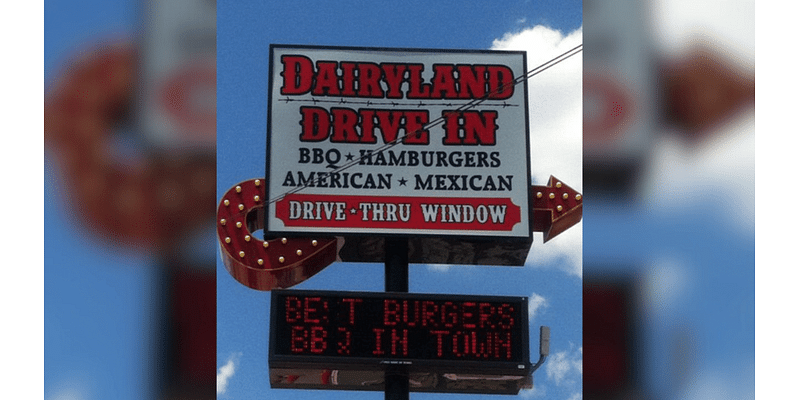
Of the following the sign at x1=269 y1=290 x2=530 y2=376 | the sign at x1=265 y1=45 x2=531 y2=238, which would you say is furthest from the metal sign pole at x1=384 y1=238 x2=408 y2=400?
the sign at x1=269 y1=290 x2=530 y2=376

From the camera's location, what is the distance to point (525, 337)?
11.4m

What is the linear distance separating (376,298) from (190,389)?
1.92 metres

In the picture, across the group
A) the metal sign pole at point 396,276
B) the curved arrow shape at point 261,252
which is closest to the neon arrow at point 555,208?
the metal sign pole at point 396,276

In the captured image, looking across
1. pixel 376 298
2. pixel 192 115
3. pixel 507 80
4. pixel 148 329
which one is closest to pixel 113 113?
pixel 192 115

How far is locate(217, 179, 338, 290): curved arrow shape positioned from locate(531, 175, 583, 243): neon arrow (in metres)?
2.28

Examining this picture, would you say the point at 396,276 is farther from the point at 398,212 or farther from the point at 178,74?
the point at 178,74

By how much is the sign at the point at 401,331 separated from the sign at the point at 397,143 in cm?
133

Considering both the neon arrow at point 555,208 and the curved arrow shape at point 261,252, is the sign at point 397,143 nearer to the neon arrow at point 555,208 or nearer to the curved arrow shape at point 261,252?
the curved arrow shape at point 261,252

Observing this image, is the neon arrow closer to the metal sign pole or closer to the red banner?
the red banner

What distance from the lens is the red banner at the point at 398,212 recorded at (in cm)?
1262

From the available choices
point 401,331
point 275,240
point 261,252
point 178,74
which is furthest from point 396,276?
point 178,74

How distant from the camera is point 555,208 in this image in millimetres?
13281

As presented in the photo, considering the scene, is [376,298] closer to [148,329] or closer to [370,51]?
[148,329]

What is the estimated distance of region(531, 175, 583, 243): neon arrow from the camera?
1325cm
